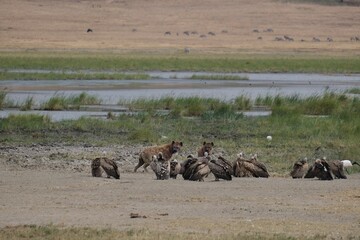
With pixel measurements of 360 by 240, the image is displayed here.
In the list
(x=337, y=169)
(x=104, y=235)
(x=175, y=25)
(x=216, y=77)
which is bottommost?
(x=175, y=25)

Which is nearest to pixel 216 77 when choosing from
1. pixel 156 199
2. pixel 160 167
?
pixel 160 167

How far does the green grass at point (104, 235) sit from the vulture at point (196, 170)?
14.9ft

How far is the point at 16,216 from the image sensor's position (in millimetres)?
11703

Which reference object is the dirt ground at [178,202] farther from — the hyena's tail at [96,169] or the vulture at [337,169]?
the vulture at [337,169]

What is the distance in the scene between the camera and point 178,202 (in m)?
13.0

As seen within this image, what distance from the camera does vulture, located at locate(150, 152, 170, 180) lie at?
15.4 metres

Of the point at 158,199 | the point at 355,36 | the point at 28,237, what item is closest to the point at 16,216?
the point at 28,237

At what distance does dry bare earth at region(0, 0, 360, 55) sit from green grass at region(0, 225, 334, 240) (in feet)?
220

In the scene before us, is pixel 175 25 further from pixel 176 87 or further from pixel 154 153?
pixel 154 153

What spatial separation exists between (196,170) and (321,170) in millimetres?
1936

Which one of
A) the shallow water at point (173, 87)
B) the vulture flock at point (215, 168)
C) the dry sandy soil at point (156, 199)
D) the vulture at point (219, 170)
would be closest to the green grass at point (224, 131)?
the vulture flock at point (215, 168)

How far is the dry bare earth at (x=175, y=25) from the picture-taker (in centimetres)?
8312

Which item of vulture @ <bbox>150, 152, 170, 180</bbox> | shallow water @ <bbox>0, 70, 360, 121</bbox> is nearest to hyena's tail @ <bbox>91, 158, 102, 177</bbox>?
vulture @ <bbox>150, 152, 170, 180</bbox>

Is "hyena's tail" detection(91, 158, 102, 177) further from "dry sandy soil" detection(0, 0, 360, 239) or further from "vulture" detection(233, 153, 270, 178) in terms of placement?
"vulture" detection(233, 153, 270, 178)
